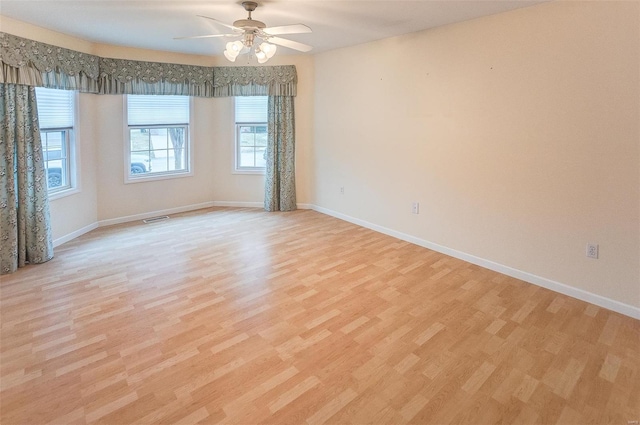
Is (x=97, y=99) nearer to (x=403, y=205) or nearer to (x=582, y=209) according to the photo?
(x=403, y=205)

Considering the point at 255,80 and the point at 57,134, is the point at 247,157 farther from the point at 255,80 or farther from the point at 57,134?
the point at 57,134

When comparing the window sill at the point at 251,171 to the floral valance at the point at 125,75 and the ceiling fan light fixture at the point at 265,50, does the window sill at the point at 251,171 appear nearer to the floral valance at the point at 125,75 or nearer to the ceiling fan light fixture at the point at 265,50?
the floral valance at the point at 125,75

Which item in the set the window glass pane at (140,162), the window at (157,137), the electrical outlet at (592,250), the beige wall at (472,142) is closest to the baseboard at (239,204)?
the beige wall at (472,142)

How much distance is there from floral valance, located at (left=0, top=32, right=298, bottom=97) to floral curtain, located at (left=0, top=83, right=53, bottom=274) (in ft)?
0.73

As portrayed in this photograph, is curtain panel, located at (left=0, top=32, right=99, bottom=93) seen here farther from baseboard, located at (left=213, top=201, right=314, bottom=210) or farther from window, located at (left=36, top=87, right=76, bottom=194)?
baseboard, located at (left=213, top=201, right=314, bottom=210)

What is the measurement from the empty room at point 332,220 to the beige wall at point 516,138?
0.02 meters

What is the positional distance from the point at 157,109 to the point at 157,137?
0.41 metres

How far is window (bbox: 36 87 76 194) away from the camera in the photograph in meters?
4.40

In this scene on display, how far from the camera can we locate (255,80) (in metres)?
6.01

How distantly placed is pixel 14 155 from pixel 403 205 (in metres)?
4.19

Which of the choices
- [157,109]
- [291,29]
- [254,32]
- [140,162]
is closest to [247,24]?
[254,32]

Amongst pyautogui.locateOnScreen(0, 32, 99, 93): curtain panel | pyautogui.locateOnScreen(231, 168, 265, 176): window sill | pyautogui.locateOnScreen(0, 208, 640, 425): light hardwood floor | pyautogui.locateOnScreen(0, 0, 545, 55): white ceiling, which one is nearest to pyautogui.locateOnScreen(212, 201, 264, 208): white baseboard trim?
pyautogui.locateOnScreen(231, 168, 265, 176): window sill

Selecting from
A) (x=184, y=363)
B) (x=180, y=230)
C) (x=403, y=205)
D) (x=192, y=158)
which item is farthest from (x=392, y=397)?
(x=192, y=158)

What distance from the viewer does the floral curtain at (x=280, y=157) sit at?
6.07 m
